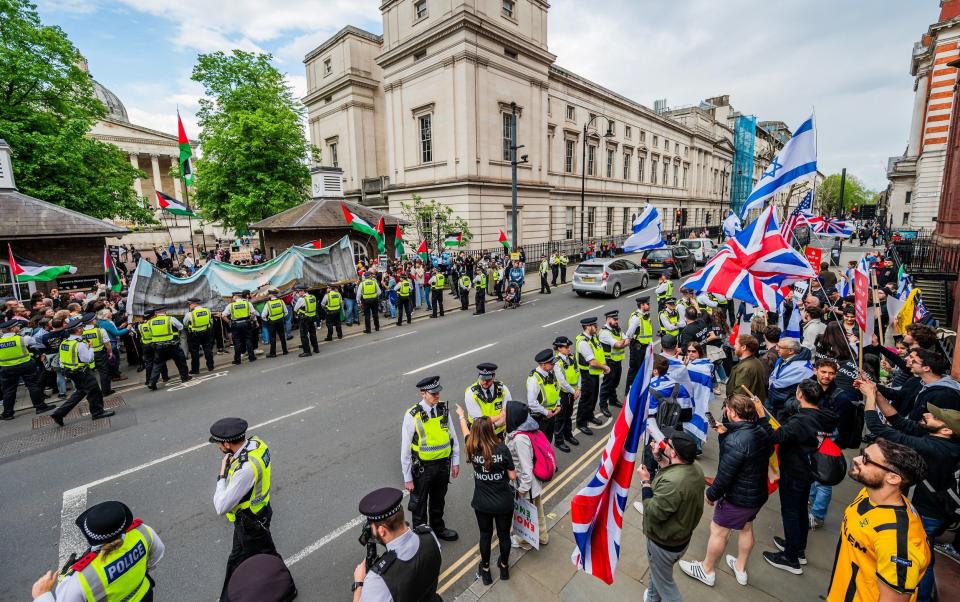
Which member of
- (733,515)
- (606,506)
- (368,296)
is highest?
(368,296)

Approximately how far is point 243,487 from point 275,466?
281cm

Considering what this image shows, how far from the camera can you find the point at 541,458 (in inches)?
157

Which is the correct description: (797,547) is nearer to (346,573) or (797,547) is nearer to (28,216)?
(346,573)

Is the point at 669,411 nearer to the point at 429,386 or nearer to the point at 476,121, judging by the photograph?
the point at 429,386

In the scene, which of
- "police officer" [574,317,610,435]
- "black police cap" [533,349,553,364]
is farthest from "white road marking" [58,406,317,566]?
"police officer" [574,317,610,435]

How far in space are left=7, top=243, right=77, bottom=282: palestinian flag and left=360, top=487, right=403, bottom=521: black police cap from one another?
46.5ft

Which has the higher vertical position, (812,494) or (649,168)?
(649,168)

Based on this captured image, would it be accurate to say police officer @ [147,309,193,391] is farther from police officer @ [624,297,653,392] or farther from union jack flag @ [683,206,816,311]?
union jack flag @ [683,206,816,311]

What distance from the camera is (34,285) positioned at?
12.7 meters

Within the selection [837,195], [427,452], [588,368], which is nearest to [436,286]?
[588,368]

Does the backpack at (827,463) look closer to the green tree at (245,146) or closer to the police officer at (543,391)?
the police officer at (543,391)

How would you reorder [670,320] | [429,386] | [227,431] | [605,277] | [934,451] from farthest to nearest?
[605,277] < [670,320] < [429,386] < [227,431] < [934,451]

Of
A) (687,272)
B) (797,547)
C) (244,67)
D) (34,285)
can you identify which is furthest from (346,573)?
(244,67)

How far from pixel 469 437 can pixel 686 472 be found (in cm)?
176
